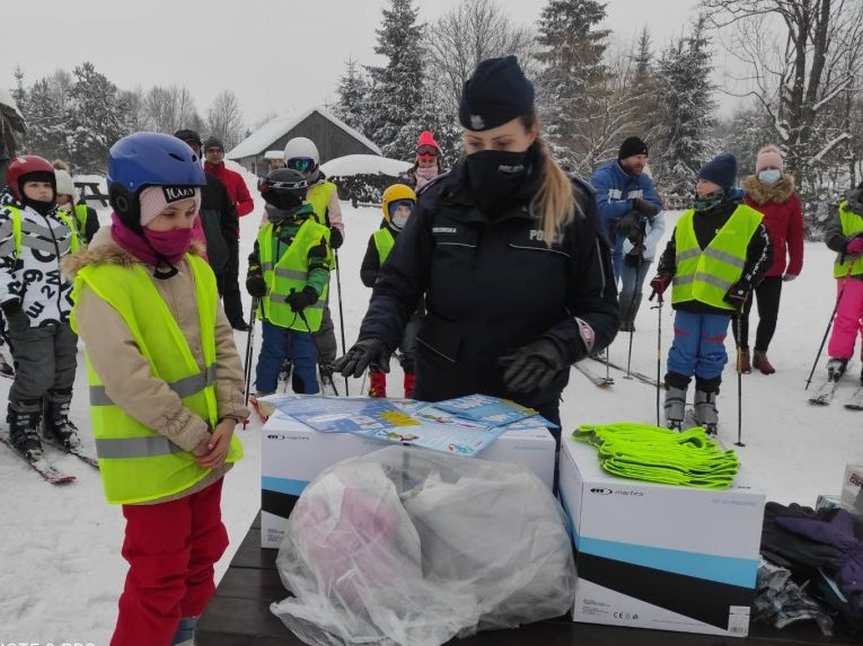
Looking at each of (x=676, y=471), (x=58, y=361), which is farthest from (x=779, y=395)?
(x=58, y=361)

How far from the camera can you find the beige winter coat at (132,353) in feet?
6.58

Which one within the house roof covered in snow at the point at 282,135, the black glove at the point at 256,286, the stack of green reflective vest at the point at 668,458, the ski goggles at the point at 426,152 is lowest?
the stack of green reflective vest at the point at 668,458

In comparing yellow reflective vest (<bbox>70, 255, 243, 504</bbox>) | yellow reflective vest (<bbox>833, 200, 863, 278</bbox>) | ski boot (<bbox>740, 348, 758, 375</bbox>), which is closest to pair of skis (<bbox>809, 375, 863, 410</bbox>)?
ski boot (<bbox>740, 348, 758, 375</bbox>)

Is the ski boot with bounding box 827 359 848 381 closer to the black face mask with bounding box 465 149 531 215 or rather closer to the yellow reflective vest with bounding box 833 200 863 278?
the yellow reflective vest with bounding box 833 200 863 278

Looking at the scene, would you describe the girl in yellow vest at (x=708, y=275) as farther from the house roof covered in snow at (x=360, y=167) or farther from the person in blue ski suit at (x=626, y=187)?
the house roof covered in snow at (x=360, y=167)

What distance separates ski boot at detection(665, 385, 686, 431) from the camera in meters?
5.14

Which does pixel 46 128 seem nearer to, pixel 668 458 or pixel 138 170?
pixel 138 170

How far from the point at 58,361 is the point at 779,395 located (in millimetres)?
6198

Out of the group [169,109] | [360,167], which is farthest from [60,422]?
[169,109]

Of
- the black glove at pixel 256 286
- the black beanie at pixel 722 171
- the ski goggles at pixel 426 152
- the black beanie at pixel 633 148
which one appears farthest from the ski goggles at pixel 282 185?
the black beanie at pixel 633 148

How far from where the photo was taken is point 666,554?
1.37 m

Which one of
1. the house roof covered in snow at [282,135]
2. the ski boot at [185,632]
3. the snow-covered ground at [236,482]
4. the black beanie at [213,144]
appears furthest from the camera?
the house roof covered in snow at [282,135]

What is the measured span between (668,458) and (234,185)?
6.88 metres

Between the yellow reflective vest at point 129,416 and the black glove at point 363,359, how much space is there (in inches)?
24.7
